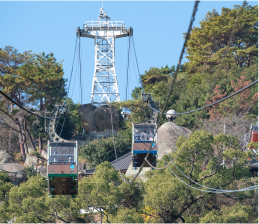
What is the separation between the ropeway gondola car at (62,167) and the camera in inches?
907

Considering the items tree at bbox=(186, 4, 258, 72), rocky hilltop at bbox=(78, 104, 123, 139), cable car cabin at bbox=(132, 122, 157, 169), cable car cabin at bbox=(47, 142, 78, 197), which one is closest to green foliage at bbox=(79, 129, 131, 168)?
rocky hilltop at bbox=(78, 104, 123, 139)

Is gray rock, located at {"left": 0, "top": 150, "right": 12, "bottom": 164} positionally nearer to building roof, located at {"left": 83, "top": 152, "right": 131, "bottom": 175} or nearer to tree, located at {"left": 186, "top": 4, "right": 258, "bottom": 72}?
building roof, located at {"left": 83, "top": 152, "right": 131, "bottom": 175}

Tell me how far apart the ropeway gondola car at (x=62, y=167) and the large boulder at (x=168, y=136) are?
13.9 meters

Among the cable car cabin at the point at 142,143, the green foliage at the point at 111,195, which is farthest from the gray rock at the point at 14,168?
the cable car cabin at the point at 142,143

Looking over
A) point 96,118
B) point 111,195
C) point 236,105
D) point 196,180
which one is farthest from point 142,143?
point 96,118

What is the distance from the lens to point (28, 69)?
43.8 metres

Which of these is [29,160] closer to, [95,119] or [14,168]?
[14,168]

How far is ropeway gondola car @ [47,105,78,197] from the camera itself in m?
23.0

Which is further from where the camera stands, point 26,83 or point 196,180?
point 26,83

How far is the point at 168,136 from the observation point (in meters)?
37.8

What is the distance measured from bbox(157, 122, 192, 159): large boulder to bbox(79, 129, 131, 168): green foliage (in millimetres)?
4093

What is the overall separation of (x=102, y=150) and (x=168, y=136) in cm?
529

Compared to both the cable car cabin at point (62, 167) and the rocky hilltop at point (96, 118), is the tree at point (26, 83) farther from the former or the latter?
the cable car cabin at point (62, 167)

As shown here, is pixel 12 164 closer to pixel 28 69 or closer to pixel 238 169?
pixel 28 69
